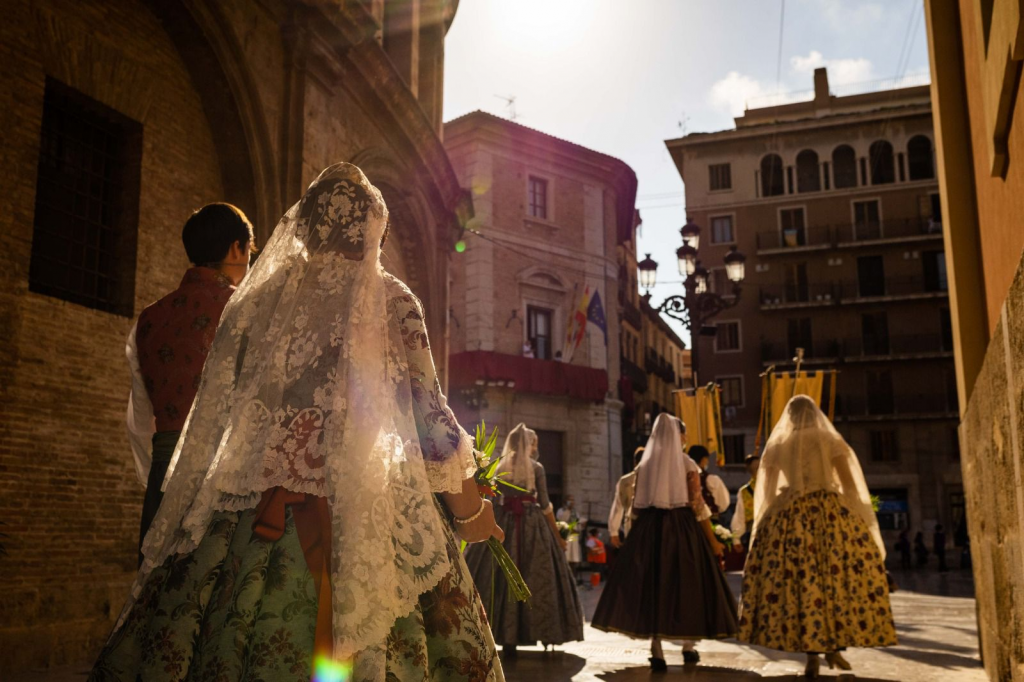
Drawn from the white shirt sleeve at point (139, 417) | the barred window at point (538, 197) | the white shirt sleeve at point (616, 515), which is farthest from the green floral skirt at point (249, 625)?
the barred window at point (538, 197)

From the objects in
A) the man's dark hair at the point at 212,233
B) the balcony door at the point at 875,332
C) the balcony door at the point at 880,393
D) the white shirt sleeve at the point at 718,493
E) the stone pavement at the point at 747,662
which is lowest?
the stone pavement at the point at 747,662

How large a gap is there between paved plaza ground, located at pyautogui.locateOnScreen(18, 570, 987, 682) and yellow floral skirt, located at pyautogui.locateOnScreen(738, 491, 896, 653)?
13.0 inches

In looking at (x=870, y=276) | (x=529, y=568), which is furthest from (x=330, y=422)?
(x=870, y=276)

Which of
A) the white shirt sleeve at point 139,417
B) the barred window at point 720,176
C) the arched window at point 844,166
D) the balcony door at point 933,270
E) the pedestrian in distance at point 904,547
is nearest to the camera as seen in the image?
Answer: the white shirt sleeve at point 139,417

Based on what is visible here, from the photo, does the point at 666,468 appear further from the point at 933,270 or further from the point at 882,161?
the point at 882,161

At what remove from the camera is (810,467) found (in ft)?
26.8

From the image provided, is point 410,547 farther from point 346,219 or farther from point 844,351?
point 844,351

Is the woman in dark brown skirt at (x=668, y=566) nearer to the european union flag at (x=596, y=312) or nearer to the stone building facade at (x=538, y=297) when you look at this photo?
the stone building facade at (x=538, y=297)

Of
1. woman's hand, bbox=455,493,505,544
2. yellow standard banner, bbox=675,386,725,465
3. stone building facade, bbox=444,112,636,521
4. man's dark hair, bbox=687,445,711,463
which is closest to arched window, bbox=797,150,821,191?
stone building facade, bbox=444,112,636,521

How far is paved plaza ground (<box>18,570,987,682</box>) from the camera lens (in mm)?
7555

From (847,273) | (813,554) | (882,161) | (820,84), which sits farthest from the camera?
(820,84)

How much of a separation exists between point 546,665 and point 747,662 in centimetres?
172

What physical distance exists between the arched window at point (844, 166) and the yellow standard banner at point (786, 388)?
32.8 m

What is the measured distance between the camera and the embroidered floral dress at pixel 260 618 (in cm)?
302
